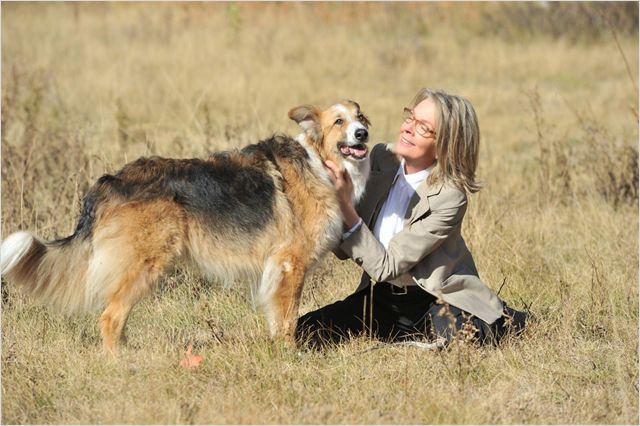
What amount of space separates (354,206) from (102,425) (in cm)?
194

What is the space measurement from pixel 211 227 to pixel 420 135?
4.22 ft

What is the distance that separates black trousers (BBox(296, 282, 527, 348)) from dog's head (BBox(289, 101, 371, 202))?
672 mm

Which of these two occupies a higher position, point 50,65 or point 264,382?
point 50,65

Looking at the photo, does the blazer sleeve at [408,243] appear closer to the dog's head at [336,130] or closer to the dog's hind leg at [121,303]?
the dog's head at [336,130]

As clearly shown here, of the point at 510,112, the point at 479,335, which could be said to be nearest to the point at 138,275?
the point at 479,335

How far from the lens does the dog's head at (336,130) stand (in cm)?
461

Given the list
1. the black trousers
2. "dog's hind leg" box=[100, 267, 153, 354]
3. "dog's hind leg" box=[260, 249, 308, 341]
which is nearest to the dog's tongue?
"dog's hind leg" box=[260, 249, 308, 341]

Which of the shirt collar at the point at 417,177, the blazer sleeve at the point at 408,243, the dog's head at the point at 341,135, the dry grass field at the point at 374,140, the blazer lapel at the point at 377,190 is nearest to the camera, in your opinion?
the dry grass field at the point at 374,140

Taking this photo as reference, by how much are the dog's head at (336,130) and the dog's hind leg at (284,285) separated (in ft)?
2.11

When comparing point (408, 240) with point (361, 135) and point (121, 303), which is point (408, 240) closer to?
point (361, 135)

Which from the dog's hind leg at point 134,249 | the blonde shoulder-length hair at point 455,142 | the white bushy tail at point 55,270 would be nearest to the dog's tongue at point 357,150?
the blonde shoulder-length hair at point 455,142

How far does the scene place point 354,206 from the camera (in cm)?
489

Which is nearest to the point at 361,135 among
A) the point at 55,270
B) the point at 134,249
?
the point at 134,249

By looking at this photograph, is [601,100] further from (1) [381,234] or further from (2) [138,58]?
(1) [381,234]
